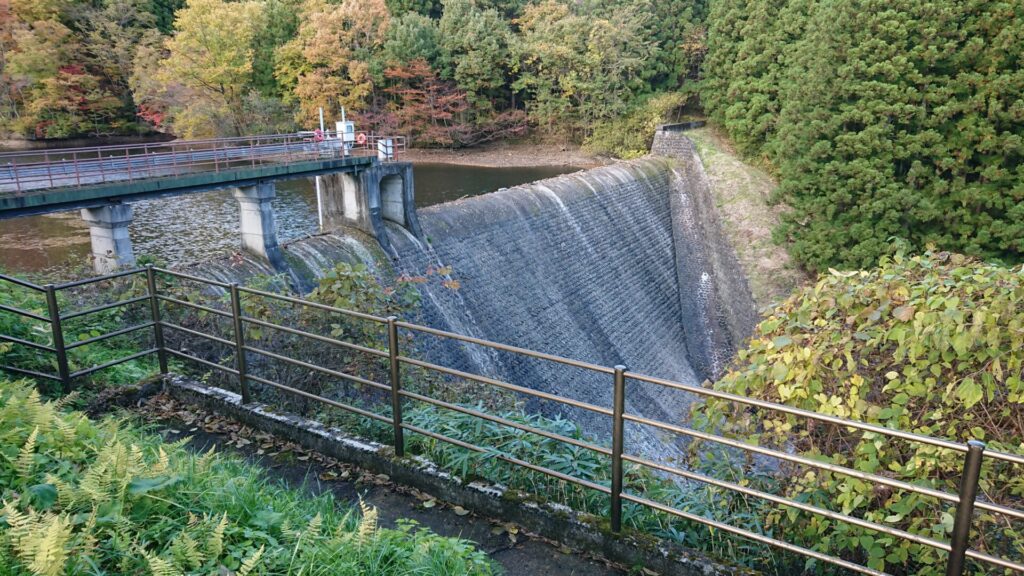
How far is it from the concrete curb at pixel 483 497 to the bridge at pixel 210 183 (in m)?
6.36

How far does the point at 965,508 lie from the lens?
7.18 feet

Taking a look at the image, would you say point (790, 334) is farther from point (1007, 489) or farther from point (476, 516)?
point (476, 516)

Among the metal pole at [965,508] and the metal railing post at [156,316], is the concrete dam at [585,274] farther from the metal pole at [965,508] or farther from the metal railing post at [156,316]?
the metal pole at [965,508]

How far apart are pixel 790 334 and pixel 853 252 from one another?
14614 millimetres

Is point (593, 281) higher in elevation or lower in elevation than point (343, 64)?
lower

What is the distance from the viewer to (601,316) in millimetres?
16016

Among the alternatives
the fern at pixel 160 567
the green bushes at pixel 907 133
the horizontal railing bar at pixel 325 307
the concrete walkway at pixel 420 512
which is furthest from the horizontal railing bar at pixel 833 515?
the green bushes at pixel 907 133

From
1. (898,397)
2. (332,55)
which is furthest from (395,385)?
(332,55)

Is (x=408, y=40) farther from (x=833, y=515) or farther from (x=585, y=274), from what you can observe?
(x=833, y=515)

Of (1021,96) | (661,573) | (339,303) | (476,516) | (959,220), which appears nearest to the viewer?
(661,573)

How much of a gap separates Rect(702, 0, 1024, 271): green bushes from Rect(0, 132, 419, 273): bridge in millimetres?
10703

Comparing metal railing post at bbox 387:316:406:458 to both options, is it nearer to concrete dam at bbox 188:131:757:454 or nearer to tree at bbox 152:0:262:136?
concrete dam at bbox 188:131:757:454

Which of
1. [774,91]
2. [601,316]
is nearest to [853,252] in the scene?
[601,316]

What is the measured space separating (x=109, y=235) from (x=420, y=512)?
827 cm
